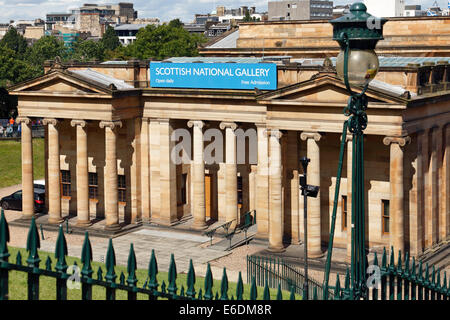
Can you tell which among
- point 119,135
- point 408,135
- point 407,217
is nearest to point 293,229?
point 407,217

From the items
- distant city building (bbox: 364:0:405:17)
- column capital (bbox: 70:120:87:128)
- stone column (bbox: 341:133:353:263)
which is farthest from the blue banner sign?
distant city building (bbox: 364:0:405:17)

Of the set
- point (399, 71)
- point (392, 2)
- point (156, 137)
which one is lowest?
point (156, 137)

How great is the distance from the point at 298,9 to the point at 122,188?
3564 cm

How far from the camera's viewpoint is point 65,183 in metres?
57.9

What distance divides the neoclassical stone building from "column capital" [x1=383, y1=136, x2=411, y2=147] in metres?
0.07

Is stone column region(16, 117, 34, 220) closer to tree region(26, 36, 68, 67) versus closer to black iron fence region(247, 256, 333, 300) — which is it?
black iron fence region(247, 256, 333, 300)

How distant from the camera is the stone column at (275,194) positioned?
45.5 meters

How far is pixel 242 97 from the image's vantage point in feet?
160

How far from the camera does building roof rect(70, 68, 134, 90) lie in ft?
170

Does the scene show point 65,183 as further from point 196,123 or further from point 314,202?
point 314,202

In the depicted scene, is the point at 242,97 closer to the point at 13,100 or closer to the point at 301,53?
the point at 301,53

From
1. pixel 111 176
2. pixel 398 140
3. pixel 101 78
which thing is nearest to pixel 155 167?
pixel 111 176

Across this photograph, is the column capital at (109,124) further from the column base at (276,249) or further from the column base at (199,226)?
the column base at (276,249)
